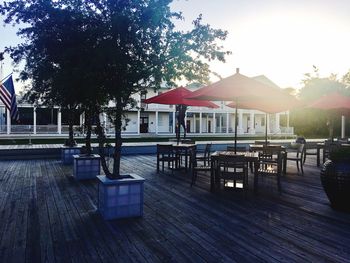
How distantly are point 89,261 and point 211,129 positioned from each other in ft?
117

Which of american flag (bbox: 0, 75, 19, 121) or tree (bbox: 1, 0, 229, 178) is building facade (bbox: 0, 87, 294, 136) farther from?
tree (bbox: 1, 0, 229, 178)

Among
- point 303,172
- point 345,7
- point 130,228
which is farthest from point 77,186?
point 345,7

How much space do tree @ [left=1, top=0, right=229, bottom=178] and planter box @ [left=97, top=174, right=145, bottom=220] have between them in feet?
1.12

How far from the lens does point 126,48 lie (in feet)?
14.8

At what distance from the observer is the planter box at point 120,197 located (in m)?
4.68

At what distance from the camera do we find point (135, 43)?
14.7 ft

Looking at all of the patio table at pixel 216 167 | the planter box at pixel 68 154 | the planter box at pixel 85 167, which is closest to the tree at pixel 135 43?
the patio table at pixel 216 167

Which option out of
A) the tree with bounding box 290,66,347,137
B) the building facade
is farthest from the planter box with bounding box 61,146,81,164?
the tree with bounding box 290,66,347,137

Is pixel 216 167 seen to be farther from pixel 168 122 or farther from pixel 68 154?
pixel 168 122

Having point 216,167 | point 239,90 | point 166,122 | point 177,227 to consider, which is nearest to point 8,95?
point 216,167

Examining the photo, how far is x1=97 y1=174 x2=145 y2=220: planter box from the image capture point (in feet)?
15.4

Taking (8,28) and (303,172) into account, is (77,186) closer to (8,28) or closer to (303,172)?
(8,28)

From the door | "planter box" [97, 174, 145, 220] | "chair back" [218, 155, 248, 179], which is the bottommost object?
"planter box" [97, 174, 145, 220]

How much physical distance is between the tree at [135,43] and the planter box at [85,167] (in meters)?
3.19
